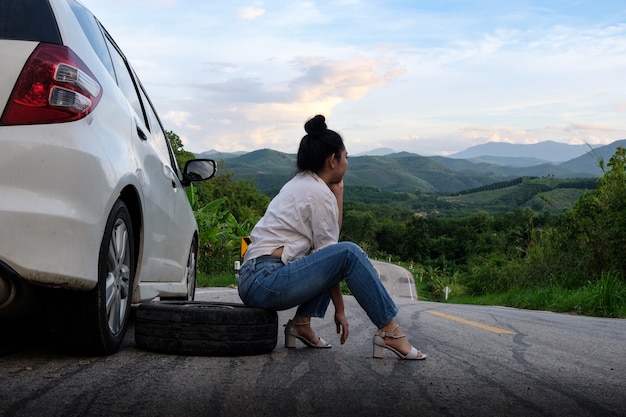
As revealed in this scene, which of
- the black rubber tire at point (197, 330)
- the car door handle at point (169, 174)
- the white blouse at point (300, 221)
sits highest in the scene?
the car door handle at point (169, 174)

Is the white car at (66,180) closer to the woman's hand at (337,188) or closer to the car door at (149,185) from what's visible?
the car door at (149,185)

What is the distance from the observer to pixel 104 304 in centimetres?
332

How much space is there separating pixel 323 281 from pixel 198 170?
2.26m

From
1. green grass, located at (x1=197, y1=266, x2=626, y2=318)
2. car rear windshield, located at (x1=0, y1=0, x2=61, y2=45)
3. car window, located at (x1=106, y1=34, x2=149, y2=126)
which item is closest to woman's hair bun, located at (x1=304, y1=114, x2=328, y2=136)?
car window, located at (x1=106, y1=34, x2=149, y2=126)

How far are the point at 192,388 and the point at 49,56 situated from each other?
1.51m

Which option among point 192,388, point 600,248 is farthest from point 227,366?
point 600,248

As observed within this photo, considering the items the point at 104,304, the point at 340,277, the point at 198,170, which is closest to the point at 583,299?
the point at 198,170

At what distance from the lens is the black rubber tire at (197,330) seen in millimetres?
3840

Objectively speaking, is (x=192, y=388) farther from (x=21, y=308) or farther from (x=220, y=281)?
(x=220, y=281)

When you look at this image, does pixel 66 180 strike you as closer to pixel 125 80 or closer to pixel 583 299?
pixel 125 80

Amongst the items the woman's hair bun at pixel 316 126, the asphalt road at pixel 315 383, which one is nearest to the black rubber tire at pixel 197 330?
the asphalt road at pixel 315 383

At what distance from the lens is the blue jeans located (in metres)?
4.03

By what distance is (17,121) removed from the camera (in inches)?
117

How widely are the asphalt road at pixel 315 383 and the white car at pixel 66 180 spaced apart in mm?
287
